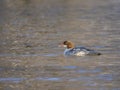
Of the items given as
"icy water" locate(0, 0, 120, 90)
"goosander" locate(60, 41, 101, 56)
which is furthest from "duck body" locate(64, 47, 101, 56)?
"icy water" locate(0, 0, 120, 90)

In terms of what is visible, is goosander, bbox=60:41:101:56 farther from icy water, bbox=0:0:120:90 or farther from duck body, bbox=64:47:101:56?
icy water, bbox=0:0:120:90

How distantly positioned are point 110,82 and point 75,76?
1.33m

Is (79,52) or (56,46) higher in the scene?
(79,52)

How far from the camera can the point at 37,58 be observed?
66.8 ft

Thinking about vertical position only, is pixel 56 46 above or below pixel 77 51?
below

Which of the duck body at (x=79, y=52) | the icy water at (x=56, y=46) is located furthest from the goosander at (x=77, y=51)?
the icy water at (x=56, y=46)

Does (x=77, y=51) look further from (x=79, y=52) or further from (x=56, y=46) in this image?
(x=56, y=46)

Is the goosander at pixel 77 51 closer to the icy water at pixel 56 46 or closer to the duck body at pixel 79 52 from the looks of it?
the duck body at pixel 79 52

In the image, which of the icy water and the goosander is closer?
the icy water

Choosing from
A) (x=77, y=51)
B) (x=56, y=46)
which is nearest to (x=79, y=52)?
(x=77, y=51)

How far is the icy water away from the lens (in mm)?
16391

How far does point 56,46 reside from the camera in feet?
75.0

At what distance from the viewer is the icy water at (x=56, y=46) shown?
53.8 feet

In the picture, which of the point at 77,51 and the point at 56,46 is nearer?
the point at 77,51
